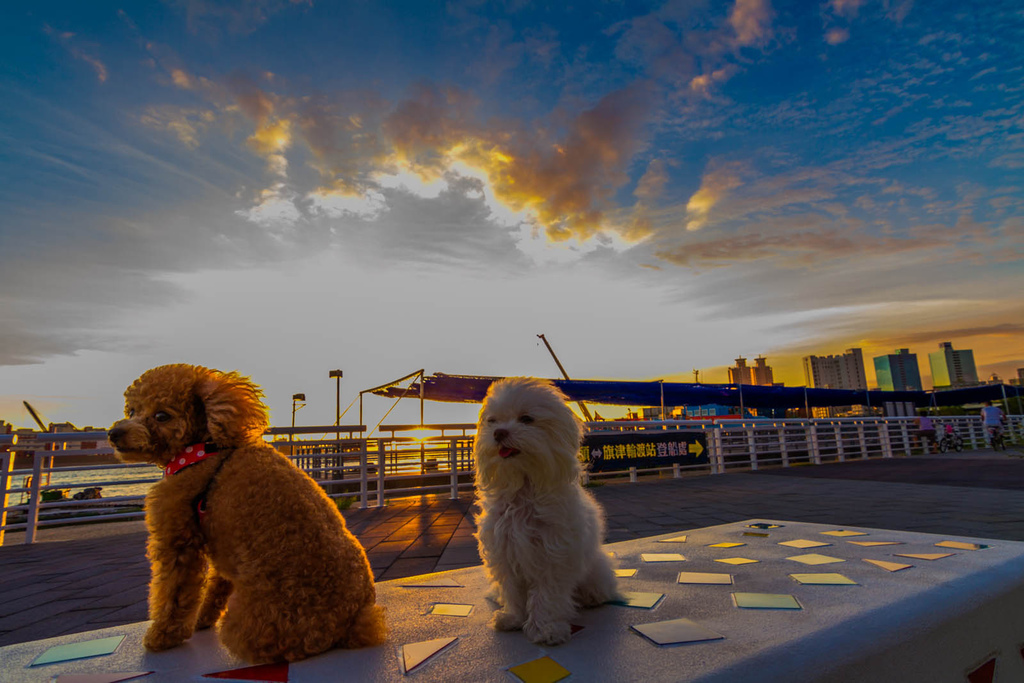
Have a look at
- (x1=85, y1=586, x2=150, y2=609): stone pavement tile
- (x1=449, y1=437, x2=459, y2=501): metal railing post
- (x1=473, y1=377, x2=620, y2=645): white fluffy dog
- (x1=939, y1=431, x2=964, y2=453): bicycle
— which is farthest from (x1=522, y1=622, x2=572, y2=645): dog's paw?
(x1=939, y1=431, x2=964, y2=453): bicycle

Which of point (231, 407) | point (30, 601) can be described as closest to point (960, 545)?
point (231, 407)

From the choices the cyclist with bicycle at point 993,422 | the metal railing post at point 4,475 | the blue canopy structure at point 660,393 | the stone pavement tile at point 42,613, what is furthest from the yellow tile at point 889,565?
the cyclist with bicycle at point 993,422

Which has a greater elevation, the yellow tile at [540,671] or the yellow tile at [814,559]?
the yellow tile at [540,671]

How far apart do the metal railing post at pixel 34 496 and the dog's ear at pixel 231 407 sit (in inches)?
232

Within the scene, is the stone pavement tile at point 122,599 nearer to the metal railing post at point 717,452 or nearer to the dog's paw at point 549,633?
the dog's paw at point 549,633

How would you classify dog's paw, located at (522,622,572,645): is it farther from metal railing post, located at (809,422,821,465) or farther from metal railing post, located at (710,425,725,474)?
metal railing post, located at (809,422,821,465)

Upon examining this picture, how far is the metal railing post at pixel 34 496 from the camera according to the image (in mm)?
5391

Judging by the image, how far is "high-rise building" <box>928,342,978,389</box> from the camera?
135375 mm

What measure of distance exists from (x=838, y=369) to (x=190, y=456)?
193081 mm

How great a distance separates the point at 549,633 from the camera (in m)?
1.62

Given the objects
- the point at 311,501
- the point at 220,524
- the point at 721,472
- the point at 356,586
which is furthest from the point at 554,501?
the point at 721,472

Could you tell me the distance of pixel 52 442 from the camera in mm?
5395

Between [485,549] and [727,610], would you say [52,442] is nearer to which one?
[485,549]

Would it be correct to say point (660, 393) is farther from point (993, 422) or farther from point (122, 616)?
point (122, 616)
